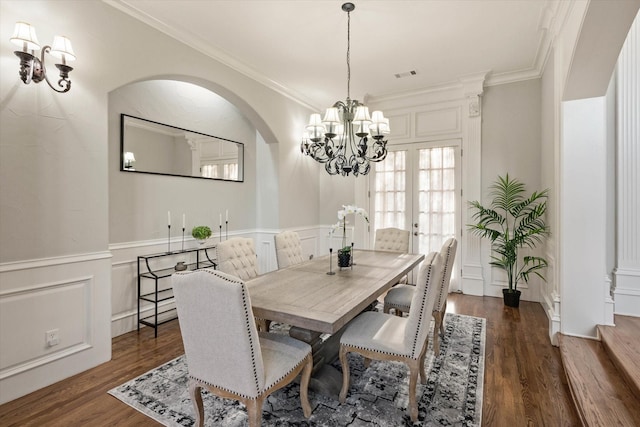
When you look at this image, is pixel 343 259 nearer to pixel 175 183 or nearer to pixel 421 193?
pixel 175 183

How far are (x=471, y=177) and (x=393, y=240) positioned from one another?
1.63 m

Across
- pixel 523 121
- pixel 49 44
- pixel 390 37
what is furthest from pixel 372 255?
pixel 49 44

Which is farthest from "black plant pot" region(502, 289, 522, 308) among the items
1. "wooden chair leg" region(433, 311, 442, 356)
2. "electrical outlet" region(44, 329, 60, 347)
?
"electrical outlet" region(44, 329, 60, 347)

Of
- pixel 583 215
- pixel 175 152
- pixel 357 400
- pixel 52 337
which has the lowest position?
pixel 357 400

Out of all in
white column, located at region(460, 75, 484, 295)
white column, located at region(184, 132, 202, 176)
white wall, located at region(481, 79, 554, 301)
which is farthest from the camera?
white column, located at region(460, 75, 484, 295)

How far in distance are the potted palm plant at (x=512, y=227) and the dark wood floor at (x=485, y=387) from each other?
0.90 meters

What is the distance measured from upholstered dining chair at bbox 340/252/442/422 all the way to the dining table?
14cm

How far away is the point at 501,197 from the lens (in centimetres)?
448

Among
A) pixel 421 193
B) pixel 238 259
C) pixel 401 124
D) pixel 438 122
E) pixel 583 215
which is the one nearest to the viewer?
pixel 583 215

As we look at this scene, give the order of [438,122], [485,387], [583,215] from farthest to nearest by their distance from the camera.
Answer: [438,122]
[583,215]
[485,387]

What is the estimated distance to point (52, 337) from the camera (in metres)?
2.40

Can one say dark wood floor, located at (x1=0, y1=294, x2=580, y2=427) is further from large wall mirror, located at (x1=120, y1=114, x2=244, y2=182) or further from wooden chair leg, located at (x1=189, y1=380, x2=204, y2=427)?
large wall mirror, located at (x1=120, y1=114, x2=244, y2=182)

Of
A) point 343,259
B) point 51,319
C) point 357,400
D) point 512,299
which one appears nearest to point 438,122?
point 512,299

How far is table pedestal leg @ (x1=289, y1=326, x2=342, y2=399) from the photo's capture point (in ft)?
7.34
